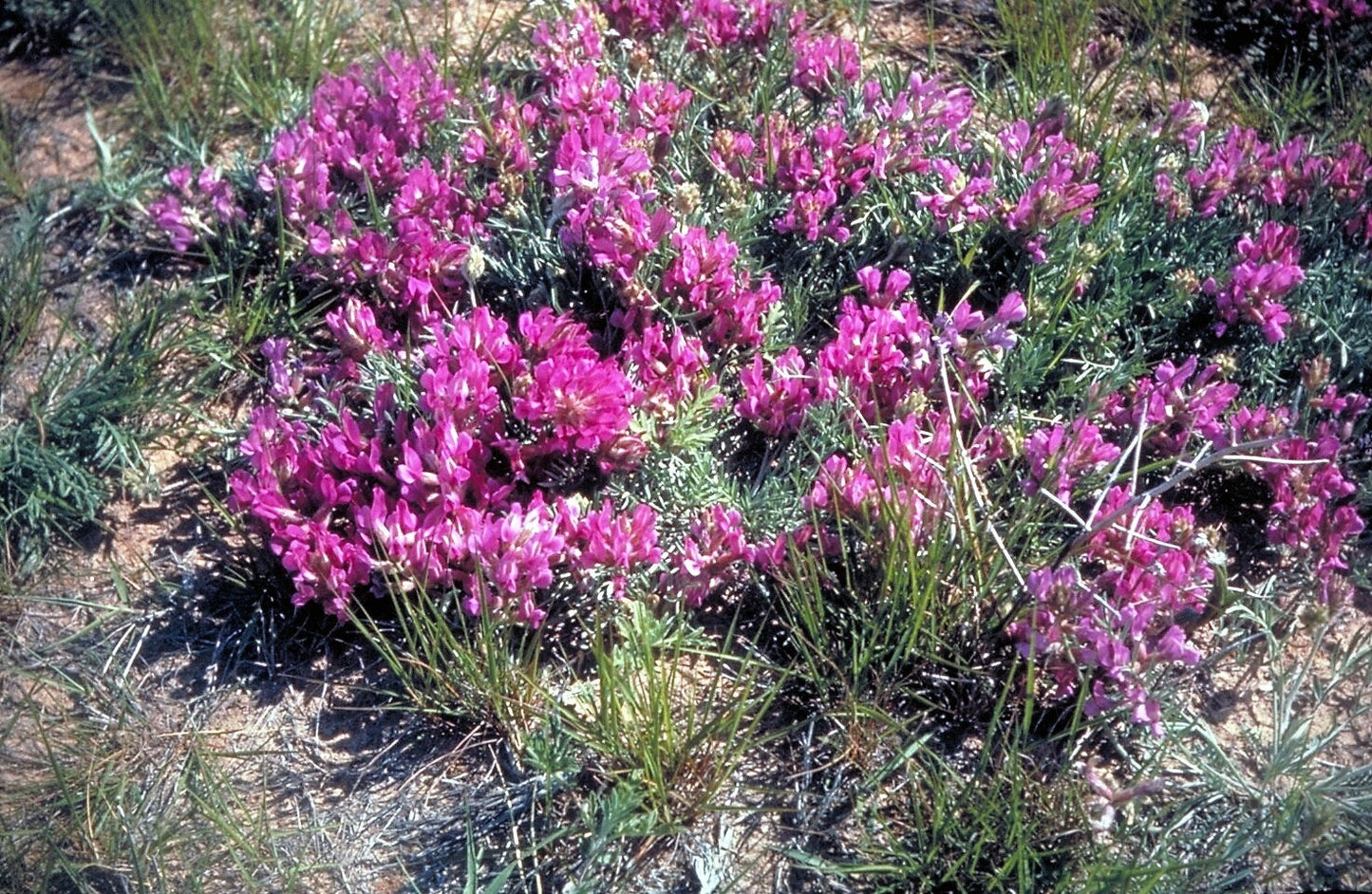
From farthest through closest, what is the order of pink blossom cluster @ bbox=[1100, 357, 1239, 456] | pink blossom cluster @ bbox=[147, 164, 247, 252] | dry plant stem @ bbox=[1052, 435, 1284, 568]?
pink blossom cluster @ bbox=[147, 164, 247, 252], pink blossom cluster @ bbox=[1100, 357, 1239, 456], dry plant stem @ bbox=[1052, 435, 1284, 568]

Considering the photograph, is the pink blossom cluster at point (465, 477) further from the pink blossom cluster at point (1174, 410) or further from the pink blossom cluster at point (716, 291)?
the pink blossom cluster at point (1174, 410)

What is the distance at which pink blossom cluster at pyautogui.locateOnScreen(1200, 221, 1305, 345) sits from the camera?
2.98m

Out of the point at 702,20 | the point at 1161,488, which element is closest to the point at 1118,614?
the point at 1161,488

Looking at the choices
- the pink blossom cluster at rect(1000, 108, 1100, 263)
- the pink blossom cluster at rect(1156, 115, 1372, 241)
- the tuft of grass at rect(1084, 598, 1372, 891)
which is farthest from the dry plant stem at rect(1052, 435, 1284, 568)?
the pink blossom cluster at rect(1156, 115, 1372, 241)

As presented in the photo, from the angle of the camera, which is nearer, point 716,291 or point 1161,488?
point 1161,488

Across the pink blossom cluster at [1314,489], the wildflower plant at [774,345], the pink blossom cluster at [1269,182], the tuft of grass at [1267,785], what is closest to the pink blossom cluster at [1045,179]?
the wildflower plant at [774,345]

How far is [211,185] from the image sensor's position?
3430mm

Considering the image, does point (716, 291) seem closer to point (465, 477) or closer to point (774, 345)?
point (774, 345)

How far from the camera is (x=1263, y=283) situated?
118 inches

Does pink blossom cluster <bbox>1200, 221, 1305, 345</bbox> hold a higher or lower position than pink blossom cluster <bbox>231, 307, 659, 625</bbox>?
higher

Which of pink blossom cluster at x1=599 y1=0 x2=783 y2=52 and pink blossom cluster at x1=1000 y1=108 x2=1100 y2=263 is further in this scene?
pink blossom cluster at x1=599 y1=0 x2=783 y2=52

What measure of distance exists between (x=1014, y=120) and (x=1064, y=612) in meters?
1.95

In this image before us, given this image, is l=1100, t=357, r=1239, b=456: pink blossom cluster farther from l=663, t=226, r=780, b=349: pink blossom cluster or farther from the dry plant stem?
l=663, t=226, r=780, b=349: pink blossom cluster

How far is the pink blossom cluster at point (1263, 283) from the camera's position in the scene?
9.79ft
